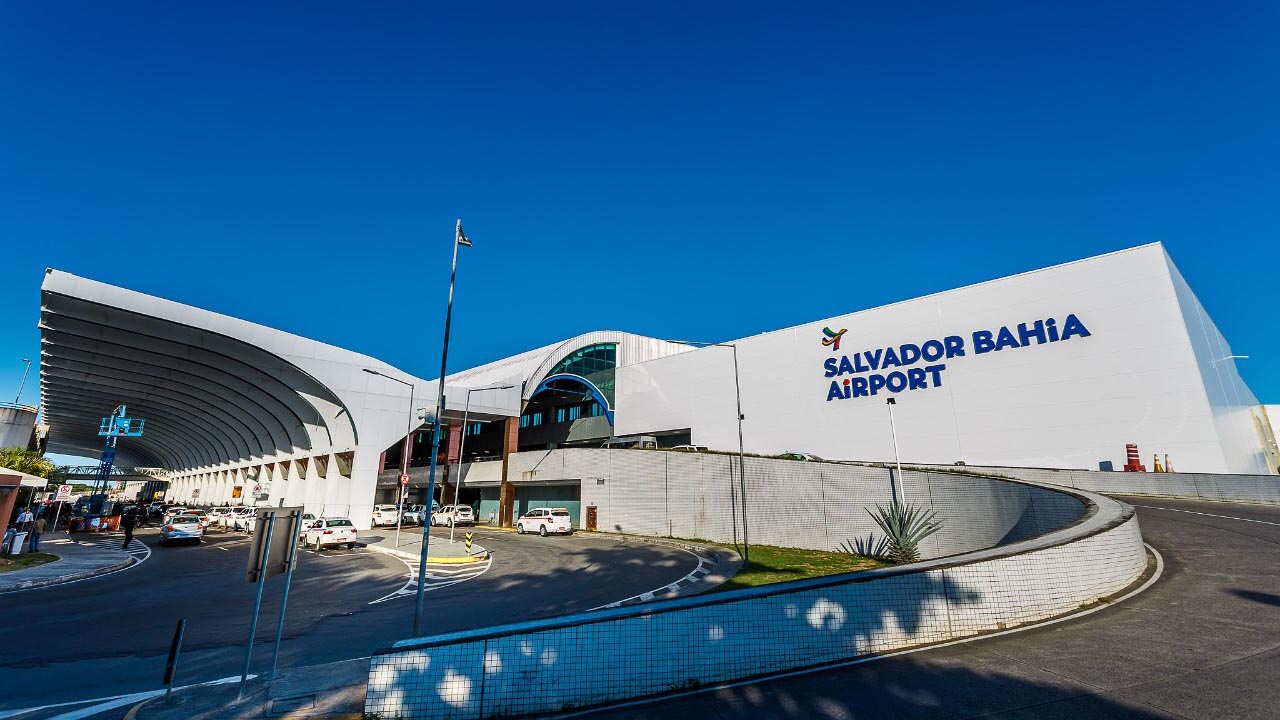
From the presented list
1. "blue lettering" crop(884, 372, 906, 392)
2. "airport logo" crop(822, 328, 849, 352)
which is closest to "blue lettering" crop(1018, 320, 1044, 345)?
"blue lettering" crop(884, 372, 906, 392)

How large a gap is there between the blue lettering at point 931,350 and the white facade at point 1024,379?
88mm

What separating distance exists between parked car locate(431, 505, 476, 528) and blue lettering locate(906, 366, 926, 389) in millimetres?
34590

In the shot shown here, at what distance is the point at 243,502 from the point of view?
2719 inches

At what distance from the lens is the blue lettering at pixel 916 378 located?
37406 millimetres

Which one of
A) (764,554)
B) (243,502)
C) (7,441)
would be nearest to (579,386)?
(764,554)

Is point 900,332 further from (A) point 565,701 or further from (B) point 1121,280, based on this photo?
(A) point 565,701

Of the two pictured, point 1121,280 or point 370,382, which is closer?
point 1121,280

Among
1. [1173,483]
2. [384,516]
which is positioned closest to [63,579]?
[384,516]

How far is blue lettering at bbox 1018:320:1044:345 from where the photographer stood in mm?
33281

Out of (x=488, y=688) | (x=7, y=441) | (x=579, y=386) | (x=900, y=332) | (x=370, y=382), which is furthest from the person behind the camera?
(x=7, y=441)

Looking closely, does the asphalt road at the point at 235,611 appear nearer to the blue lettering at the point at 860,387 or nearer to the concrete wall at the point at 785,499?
the concrete wall at the point at 785,499

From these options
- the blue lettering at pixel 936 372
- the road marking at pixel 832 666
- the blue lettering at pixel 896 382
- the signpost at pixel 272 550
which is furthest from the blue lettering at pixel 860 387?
the signpost at pixel 272 550

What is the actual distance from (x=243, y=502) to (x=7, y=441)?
2634 cm

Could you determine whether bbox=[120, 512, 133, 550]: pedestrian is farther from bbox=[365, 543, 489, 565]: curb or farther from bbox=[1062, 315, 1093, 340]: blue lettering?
bbox=[1062, 315, 1093, 340]: blue lettering
